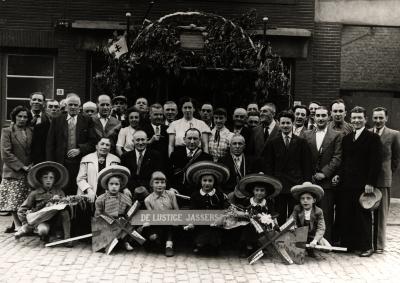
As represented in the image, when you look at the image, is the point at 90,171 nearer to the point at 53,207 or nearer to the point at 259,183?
the point at 53,207

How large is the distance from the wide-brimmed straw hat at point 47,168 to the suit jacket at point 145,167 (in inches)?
33.8

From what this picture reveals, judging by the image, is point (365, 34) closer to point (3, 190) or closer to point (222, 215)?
point (222, 215)

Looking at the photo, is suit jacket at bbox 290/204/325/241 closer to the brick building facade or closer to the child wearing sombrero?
the child wearing sombrero

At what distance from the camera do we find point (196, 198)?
771cm

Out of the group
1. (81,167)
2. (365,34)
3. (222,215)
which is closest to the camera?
(222,215)

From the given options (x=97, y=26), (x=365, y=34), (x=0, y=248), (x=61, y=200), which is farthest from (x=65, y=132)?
(x=365, y=34)

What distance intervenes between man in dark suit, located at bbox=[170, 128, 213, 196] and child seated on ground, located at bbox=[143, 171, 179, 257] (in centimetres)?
40

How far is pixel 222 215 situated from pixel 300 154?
1.31 meters

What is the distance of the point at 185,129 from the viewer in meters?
8.58

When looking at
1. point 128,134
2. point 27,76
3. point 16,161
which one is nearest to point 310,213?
point 128,134

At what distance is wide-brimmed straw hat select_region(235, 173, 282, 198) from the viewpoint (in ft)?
24.6

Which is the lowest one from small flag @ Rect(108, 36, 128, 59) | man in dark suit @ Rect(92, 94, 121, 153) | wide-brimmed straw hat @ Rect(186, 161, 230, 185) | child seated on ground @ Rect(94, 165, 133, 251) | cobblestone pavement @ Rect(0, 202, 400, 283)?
cobblestone pavement @ Rect(0, 202, 400, 283)

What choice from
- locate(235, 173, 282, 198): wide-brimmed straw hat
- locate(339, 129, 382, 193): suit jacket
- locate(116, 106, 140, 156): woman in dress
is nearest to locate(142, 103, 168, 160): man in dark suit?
locate(116, 106, 140, 156): woman in dress

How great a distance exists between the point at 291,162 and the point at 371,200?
113 cm
